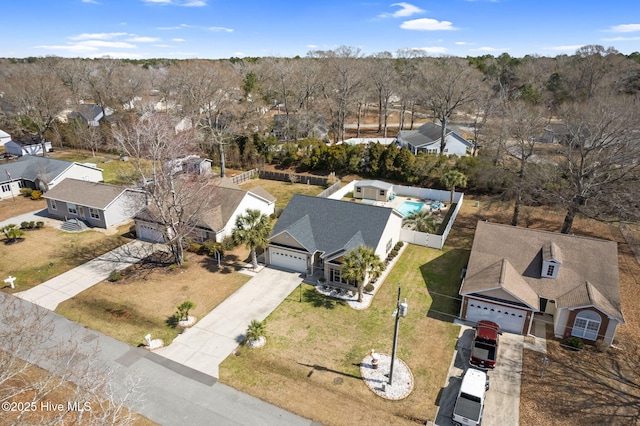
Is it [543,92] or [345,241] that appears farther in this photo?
[543,92]

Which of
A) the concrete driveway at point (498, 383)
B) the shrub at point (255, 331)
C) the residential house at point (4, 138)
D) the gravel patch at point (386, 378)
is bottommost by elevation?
the gravel patch at point (386, 378)

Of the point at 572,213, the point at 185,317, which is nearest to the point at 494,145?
the point at 572,213

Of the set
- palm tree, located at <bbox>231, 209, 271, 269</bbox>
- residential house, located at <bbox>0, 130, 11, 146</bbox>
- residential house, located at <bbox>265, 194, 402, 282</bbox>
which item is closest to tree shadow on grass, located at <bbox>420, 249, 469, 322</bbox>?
residential house, located at <bbox>265, 194, 402, 282</bbox>

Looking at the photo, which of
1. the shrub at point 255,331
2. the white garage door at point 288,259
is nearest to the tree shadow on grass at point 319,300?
the white garage door at point 288,259

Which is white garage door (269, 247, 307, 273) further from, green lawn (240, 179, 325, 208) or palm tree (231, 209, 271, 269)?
green lawn (240, 179, 325, 208)

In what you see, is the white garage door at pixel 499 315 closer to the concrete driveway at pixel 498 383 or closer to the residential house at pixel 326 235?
the concrete driveway at pixel 498 383

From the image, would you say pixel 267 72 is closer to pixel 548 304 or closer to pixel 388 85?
pixel 388 85

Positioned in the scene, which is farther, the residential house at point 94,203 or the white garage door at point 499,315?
the residential house at point 94,203

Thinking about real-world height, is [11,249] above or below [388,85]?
below
